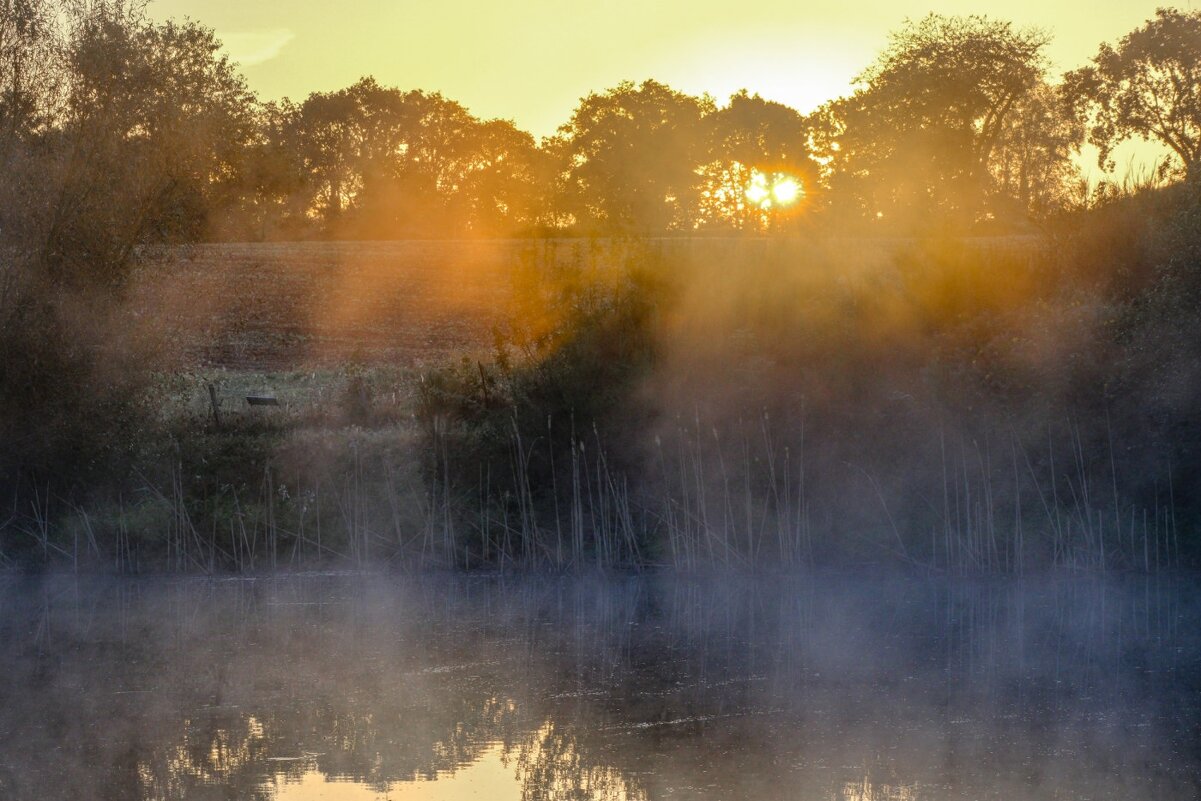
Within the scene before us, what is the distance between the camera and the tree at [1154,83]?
3991 cm

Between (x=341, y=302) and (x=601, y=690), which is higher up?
(x=341, y=302)

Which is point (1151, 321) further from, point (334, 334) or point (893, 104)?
point (893, 104)

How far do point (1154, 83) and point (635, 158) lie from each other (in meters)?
24.6

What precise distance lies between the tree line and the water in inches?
195

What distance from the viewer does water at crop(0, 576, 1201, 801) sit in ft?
28.3

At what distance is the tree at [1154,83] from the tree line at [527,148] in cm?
6

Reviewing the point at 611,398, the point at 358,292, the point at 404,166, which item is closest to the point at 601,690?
the point at 611,398

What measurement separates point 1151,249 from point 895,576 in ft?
18.0

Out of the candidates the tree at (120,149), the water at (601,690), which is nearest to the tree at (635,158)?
the tree at (120,149)

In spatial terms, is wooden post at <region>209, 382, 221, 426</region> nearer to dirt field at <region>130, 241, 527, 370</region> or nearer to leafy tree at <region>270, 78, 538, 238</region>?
dirt field at <region>130, 241, 527, 370</region>

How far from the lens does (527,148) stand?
206ft

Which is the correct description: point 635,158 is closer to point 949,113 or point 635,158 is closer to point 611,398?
point 949,113

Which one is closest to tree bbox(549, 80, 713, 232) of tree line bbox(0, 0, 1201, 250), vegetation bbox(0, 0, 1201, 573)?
tree line bbox(0, 0, 1201, 250)

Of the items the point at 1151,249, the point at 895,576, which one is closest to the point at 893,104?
the point at 1151,249
